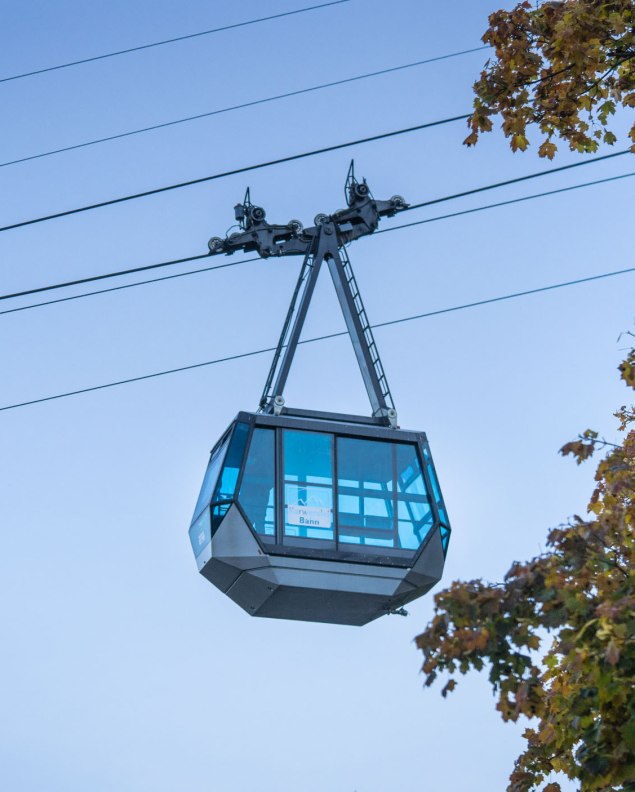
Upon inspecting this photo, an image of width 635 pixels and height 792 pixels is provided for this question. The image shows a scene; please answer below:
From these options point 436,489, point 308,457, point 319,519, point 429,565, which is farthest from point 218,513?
point 436,489

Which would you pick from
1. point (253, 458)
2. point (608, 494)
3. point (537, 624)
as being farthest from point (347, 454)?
point (537, 624)

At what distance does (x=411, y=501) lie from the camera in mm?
15438

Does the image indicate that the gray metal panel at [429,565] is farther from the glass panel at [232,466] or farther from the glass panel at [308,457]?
the glass panel at [232,466]

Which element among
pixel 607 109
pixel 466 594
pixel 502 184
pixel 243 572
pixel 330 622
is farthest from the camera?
pixel 330 622

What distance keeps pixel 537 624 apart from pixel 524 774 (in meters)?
2.34

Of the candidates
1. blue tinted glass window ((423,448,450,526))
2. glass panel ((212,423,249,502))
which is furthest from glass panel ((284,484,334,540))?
blue tinted glass window ((423,448,450,526))

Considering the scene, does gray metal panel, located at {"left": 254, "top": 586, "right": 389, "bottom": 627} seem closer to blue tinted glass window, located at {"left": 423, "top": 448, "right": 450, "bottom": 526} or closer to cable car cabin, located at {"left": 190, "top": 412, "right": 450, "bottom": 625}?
cable car cabin, located at {"left": 190, "top": 412, "right": 450, "bottom": 625}

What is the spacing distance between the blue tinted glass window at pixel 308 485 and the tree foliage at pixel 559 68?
616 cm

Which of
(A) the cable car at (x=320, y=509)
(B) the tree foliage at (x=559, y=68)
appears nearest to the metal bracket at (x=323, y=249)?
(A) the cable car at (x=320, y=509)

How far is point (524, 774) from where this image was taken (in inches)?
347

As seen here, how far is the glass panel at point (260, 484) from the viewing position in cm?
1456

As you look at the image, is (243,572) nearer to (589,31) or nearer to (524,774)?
(524,774)

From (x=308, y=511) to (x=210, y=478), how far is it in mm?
1356

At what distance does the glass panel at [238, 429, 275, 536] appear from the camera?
14.6 meters
